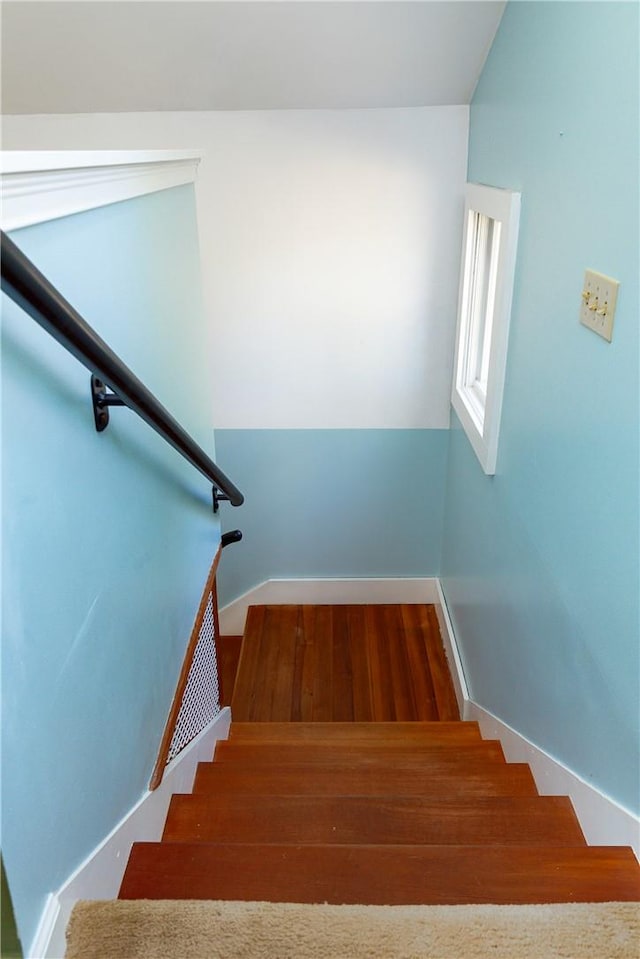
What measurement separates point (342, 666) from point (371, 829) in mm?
1673

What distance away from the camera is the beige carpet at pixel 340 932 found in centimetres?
103

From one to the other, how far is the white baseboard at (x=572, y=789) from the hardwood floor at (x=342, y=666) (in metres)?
0.43

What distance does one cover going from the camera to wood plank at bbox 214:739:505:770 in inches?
82.1

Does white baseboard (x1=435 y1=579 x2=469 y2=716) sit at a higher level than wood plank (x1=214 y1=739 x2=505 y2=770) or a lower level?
lower

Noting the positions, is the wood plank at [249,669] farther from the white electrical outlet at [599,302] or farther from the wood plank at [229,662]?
the white electrical outlet at [599,302]

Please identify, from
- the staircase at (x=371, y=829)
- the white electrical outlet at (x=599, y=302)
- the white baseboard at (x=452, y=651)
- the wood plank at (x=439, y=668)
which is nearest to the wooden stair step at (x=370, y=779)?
the staircase at (x=371, y=829)

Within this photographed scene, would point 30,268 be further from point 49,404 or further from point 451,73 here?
point 451,73

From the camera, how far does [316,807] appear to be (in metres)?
1.68

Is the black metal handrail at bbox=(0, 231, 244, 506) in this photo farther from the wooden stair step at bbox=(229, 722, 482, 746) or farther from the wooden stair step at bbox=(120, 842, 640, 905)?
the wooden stair step at bbox=(229, 722, 482, 746)

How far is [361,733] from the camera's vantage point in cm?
236

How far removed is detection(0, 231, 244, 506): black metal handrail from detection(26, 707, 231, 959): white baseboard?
755mm

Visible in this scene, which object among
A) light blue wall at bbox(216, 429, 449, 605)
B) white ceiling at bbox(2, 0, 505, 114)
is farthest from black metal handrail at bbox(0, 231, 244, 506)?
light blue wall at bbox(216, 429, 449, 605)

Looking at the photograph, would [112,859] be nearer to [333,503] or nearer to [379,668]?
[379,668]

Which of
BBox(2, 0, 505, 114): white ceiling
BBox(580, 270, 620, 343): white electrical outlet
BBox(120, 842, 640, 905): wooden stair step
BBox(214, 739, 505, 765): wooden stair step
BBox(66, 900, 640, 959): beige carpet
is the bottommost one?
BBox(214, 739, 505, 765): wooden stair step
